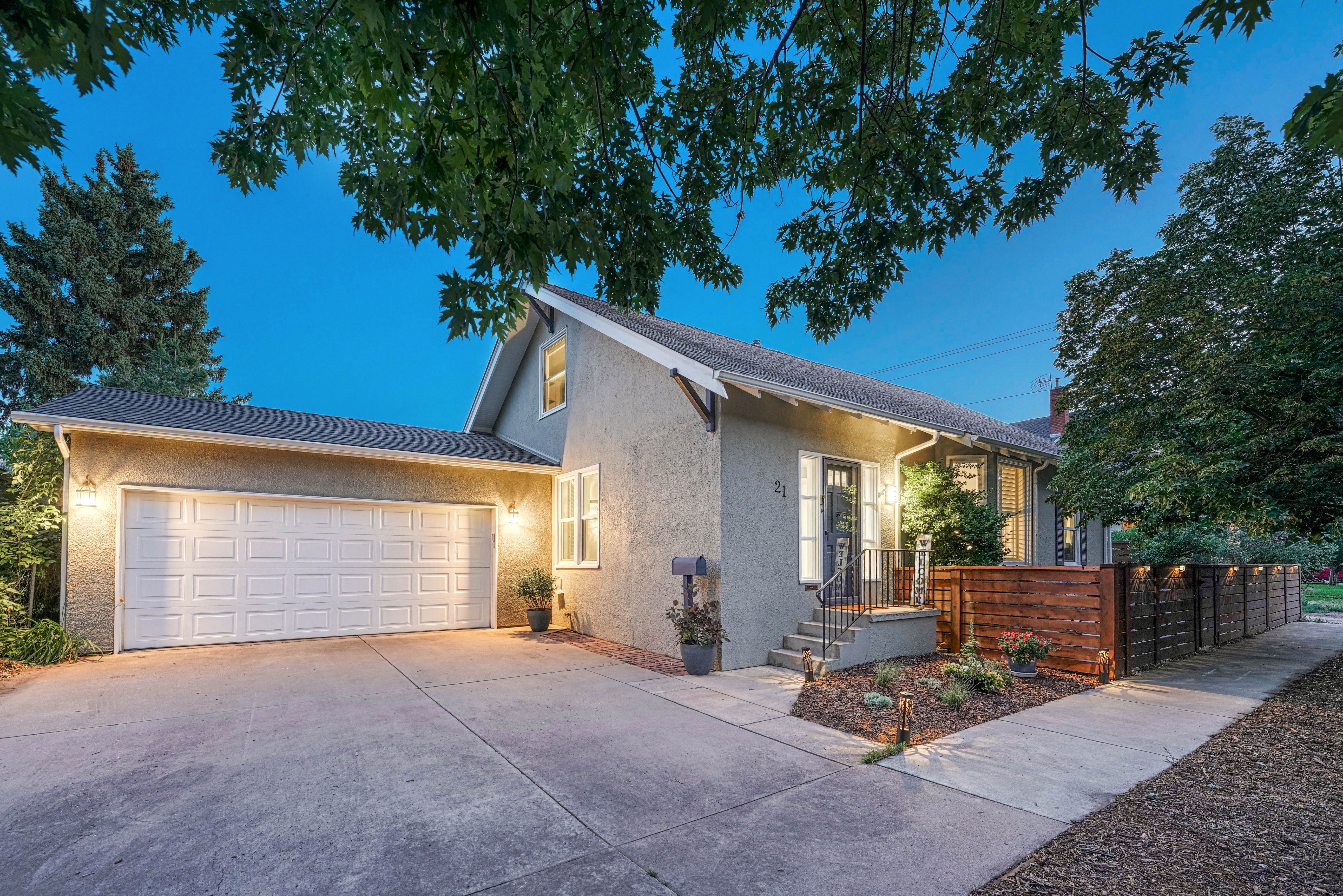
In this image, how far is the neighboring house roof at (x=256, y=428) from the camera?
25.6 feet

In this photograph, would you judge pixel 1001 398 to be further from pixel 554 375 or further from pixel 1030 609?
pixel 1030 609

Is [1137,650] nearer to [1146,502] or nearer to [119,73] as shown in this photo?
[1146,502]

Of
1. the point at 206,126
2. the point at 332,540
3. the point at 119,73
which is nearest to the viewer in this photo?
the point at 119,73

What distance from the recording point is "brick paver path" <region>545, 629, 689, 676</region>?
738cm

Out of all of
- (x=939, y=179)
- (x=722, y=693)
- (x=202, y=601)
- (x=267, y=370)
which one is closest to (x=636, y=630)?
(x=722, y=693)

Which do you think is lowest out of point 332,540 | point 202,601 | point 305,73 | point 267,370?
point 202,601

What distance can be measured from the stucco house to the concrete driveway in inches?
78.2

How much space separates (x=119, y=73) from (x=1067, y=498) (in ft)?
33.5

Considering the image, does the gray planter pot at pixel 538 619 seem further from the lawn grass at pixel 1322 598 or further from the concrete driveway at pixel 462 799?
the lawn grass at pixel 1322 598

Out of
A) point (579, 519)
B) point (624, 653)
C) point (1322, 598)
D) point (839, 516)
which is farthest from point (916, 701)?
point (1322, 598)

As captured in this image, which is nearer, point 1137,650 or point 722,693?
point 722,693

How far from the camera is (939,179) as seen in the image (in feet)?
13.8

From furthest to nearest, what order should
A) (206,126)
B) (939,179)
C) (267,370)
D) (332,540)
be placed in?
1. (267,370)
2. (206,126)
3. (332,540)
4. (939,179)

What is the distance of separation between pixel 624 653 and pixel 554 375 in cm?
550
